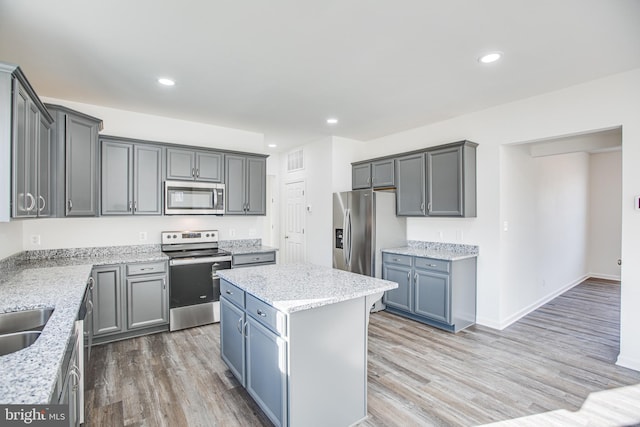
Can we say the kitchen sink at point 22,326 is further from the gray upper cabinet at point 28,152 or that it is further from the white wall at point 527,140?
the white wall at point 527,140

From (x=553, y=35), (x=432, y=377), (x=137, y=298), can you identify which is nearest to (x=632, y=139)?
(x=553, y=35)

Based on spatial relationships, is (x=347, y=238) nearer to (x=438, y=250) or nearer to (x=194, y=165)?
(x=438, y=250)

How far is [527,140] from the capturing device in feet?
12.1

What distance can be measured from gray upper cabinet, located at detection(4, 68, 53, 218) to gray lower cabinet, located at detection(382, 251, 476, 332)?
387cm

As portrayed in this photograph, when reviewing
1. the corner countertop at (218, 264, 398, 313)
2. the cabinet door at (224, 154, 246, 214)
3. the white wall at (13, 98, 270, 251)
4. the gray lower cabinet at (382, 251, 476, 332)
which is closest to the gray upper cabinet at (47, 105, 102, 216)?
the white wall at (13, 98, 270, 251)

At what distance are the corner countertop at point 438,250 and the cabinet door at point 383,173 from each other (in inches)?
39.6

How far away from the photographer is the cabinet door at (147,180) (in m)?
3.85

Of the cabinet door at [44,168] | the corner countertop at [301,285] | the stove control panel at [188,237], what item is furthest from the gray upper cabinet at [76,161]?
the corner countertop at [301,285]

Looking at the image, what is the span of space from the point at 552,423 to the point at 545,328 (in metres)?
2.12

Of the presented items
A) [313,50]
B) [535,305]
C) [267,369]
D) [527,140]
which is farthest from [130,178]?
[535,305]

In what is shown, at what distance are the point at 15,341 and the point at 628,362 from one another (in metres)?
4.67

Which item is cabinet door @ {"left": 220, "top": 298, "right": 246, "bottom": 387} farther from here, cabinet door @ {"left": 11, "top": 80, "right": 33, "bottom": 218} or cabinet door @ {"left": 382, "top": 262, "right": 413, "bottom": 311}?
cabinet door @ {"left": 382, "top": 262, "right": 413, "bottom": 311}

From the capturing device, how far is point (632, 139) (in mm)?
2924

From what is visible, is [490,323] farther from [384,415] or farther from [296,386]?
[296,386]
